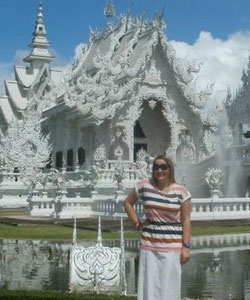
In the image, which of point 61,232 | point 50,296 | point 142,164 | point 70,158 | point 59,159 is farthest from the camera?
point 59,159

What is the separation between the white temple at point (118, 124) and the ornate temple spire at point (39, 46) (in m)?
12.2

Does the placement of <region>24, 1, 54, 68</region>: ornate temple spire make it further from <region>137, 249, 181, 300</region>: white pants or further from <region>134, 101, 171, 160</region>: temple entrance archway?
<region>137, 249, 181, 300</region>: white pants

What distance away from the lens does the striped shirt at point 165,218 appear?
5.52 m

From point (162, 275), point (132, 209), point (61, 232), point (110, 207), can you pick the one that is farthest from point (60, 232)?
point (162, 275)

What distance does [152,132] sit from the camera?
37.7 m

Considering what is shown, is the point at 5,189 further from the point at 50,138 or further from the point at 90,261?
the point at 90,261

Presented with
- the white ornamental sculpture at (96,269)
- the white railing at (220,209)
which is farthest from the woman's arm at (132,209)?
the white railing at (220,209)

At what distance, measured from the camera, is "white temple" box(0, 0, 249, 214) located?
32.3 metres

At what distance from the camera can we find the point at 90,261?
307 inches

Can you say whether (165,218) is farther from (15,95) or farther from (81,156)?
(15,95)

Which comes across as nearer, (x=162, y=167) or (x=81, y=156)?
(x=162, y=167)

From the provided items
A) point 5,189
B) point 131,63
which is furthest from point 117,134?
point 5,189

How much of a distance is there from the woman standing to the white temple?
2231cm

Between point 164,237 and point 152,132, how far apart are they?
32.3m
